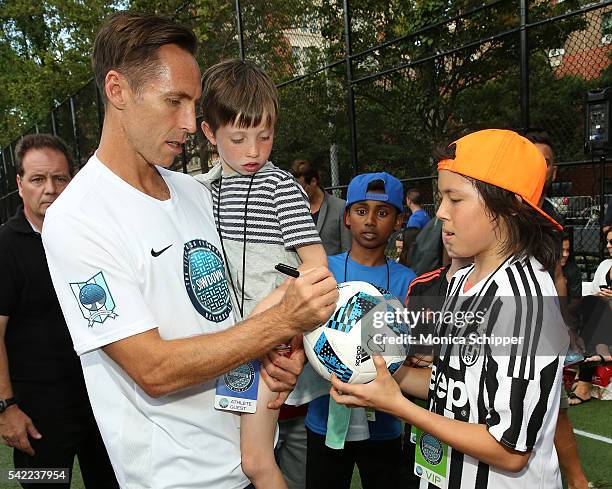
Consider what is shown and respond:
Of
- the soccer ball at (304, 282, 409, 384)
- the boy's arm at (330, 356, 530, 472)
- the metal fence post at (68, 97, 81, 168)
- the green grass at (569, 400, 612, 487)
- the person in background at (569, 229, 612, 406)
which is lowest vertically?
the green grass at (569, 400, 612, 487)

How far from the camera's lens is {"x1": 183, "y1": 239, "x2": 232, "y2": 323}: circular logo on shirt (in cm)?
173

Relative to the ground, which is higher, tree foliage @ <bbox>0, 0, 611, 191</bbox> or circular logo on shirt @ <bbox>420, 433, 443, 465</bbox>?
tree foliage @ <bbox>0, 0, 611, 191</bbox>

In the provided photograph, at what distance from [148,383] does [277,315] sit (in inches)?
16.2

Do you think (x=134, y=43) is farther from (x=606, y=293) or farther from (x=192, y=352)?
(x=606, y=293)

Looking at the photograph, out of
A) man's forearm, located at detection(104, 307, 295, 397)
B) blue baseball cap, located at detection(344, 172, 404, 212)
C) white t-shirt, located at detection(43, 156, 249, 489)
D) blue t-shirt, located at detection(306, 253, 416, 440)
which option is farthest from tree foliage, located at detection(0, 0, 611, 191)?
man's forearm, located at detection(104, 307, 295, 397)

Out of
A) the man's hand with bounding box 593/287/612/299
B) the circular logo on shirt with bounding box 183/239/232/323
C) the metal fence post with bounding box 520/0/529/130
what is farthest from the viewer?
the metal fence post with bounding box 520/0/529/130

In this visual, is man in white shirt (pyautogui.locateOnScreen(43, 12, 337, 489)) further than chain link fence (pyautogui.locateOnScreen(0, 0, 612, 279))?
No

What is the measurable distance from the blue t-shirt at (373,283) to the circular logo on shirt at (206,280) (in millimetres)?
A: 1100

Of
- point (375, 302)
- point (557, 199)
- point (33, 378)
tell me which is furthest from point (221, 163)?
point (557, 199)

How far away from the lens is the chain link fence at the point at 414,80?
6961mm

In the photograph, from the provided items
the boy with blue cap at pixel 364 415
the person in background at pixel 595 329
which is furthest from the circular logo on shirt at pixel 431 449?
the person in background at pixel 595 329

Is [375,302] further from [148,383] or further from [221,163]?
[221,163]

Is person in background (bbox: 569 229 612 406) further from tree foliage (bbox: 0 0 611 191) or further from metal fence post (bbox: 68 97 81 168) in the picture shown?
metal fence post (bbox: 68 97 81 168)

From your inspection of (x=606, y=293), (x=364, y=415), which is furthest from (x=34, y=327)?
(x=606, y=293)
